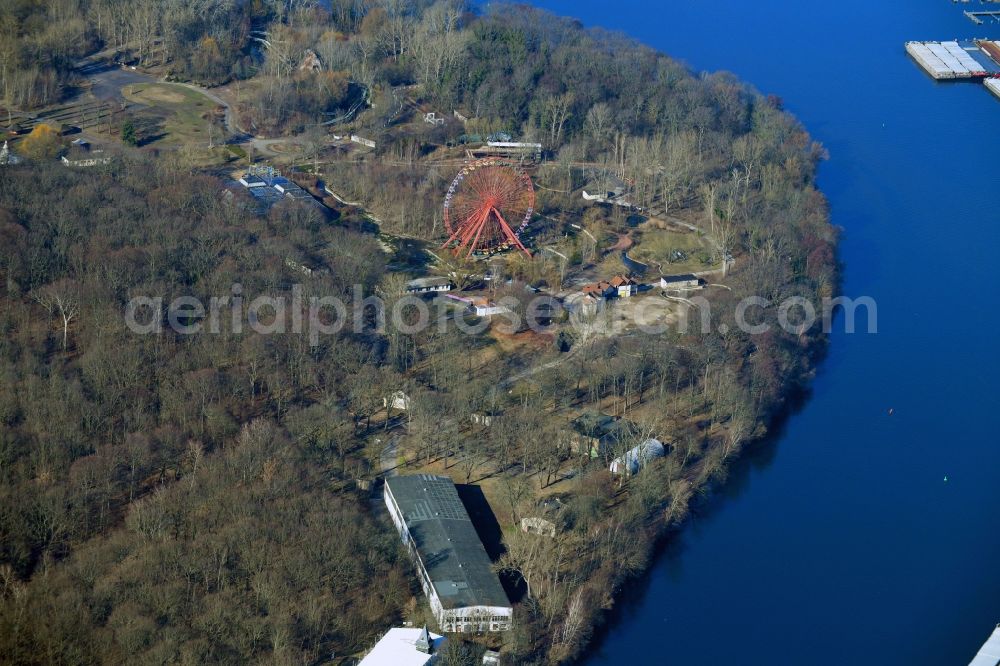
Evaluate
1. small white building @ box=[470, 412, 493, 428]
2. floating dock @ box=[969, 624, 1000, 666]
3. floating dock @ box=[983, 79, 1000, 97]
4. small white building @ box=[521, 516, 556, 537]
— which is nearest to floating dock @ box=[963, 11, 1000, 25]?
floating dock @ box=[983, 79, 1000, 97]

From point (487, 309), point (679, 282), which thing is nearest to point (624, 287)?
point (679, 282)

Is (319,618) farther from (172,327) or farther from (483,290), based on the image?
(483,290)

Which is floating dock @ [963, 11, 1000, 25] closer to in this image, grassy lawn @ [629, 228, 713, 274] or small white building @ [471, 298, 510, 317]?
grassy lawn @ [629, 228, 713, 274]

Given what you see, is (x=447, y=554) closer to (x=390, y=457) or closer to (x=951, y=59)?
(x=390, y=457)

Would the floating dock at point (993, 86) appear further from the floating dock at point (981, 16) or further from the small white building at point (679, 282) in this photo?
the small white building at point (679, 282)

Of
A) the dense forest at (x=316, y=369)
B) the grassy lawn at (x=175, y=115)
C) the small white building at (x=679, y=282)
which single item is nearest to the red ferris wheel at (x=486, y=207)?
the dense forest at (x=316, y=369)

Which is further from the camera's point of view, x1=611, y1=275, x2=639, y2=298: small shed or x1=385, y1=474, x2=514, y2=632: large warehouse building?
x1=611, y1=275, x2=639, y2=298: small shed

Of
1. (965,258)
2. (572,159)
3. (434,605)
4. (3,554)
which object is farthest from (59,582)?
(965,258)
